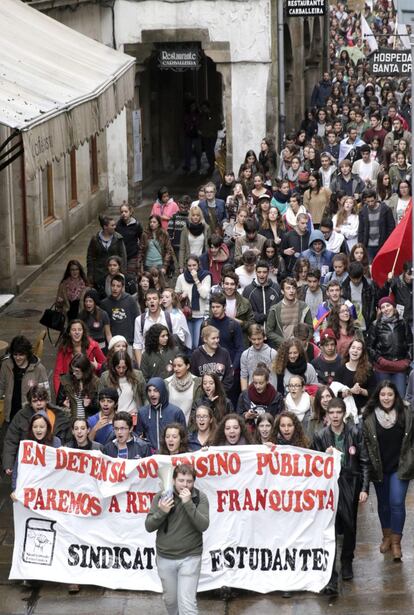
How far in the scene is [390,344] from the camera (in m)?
14.9

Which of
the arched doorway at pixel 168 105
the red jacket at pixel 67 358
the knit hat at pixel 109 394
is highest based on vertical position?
the knit hat at pixel 109 394

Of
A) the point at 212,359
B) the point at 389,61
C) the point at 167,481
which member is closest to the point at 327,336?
the point at 212,359

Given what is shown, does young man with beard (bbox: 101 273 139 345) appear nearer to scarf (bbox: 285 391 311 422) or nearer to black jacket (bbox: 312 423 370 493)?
scarf (bbox: 285 391 311 422)

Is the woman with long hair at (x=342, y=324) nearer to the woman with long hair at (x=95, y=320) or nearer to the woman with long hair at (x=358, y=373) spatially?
the woman with long hair at (x=358, y=373)

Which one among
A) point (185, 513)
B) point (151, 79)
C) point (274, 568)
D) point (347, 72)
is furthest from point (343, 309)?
point (347, 72)

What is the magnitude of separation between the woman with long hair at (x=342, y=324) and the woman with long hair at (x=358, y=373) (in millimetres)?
537

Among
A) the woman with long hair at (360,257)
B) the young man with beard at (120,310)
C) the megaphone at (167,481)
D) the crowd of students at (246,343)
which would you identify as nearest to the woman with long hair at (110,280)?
the crowd of students at (246,343)

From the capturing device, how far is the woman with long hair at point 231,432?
39.5 ft

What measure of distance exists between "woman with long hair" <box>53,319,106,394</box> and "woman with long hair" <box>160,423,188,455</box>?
2.76 meters

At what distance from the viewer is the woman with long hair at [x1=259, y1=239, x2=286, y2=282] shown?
17125 millimetres

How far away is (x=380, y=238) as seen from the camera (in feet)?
63.9

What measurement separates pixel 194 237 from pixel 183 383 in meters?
5.30

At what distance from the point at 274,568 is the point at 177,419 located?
1.59 metres

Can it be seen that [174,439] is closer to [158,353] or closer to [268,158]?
[158,353]
